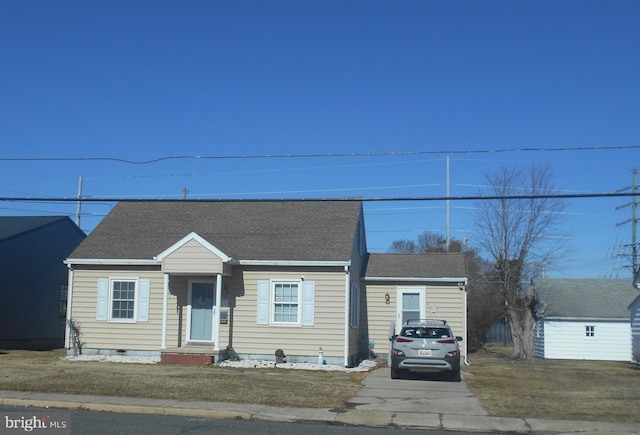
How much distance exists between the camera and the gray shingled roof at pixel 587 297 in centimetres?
3552

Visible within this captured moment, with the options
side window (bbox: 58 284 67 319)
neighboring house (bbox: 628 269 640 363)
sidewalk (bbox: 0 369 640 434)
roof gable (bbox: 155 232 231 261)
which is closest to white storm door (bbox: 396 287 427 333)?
roof gable (bbox: 155 232 231 261)

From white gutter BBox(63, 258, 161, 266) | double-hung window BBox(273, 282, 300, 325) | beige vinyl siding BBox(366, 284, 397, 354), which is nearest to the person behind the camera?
double-hung window BBox(273, 282, 300, 325)

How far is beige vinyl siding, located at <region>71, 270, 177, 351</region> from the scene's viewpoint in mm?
21719

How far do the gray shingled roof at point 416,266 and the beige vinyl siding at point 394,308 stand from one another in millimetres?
397

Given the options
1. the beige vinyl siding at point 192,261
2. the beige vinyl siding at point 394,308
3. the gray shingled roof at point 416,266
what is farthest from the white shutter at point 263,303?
the beige vinyl siding at point 394,308

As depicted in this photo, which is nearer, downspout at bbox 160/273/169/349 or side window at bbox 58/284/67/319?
downspout at bbox 160/273/169/349

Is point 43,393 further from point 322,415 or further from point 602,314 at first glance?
point 602,314

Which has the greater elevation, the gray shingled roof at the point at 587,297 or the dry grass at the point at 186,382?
the gray shingled roof at the point at 587,297

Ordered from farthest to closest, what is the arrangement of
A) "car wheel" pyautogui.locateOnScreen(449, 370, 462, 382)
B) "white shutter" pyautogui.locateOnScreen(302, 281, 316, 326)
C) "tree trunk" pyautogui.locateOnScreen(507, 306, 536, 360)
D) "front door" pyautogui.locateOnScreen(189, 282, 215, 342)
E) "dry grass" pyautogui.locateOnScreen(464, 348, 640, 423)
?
"tree trunk" pyautogui.locateOnScreen(507, 306, 536, 360) → "front door" pyautogui.locateOnScreen(189, 282, 215, 342) → "white shutter" pyautogui.locateOnScreen(302, 281, 316, 326) → "car wheel" pyautogui.locateOnScreen(449, 370, 462, 382) → "dry grass" pyautogui.locateOnScreen(464, 348, 640, 423)

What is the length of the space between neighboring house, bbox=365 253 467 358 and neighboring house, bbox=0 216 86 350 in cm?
1506

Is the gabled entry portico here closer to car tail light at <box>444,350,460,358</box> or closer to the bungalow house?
the bungalow house

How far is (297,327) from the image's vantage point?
20.9 meters

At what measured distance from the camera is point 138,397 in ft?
41.6

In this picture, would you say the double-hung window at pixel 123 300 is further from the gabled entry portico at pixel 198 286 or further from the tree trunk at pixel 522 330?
the tree trunk at pixel 522 330
